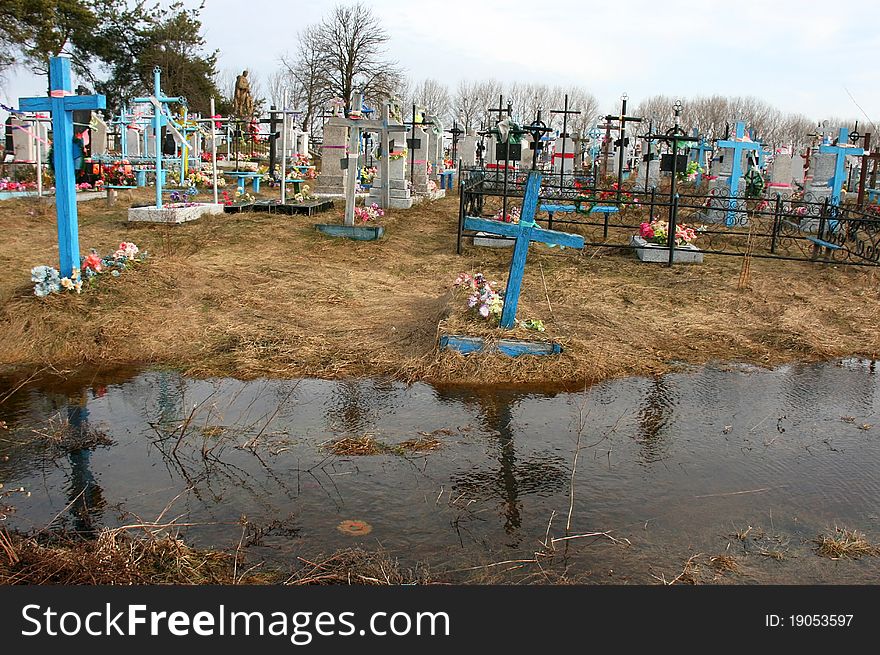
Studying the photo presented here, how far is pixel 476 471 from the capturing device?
4.61m

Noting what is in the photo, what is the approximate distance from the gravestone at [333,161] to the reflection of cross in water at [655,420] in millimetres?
15270

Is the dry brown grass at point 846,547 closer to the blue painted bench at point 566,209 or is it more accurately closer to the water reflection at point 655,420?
the water reflection at point 655,420

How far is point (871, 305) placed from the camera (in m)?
9.83

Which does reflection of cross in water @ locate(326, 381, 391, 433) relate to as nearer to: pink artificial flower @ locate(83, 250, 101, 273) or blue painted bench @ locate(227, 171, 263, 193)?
pink artificial flower @ locate(83, 250, 101, 273)

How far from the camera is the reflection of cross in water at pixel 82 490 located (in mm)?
3811

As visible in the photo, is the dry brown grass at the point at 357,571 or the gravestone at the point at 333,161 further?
the gravestone at the point at 333,161

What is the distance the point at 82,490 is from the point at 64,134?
519cm

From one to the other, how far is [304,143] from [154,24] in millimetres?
17742

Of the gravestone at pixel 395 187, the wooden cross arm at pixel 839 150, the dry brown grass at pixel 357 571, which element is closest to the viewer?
the dry brown grass at pixel 357 571

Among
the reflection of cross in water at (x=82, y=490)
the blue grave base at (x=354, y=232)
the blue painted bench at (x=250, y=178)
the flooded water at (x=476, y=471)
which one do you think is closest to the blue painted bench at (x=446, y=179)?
the blue painted bench at (x=250, y=178)

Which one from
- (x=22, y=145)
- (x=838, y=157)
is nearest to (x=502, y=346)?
(x=838, y=157)

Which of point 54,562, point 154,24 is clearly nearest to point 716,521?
point 54,562

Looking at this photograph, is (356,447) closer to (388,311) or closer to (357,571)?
(357,571)

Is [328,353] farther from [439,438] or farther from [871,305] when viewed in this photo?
[871,305]
